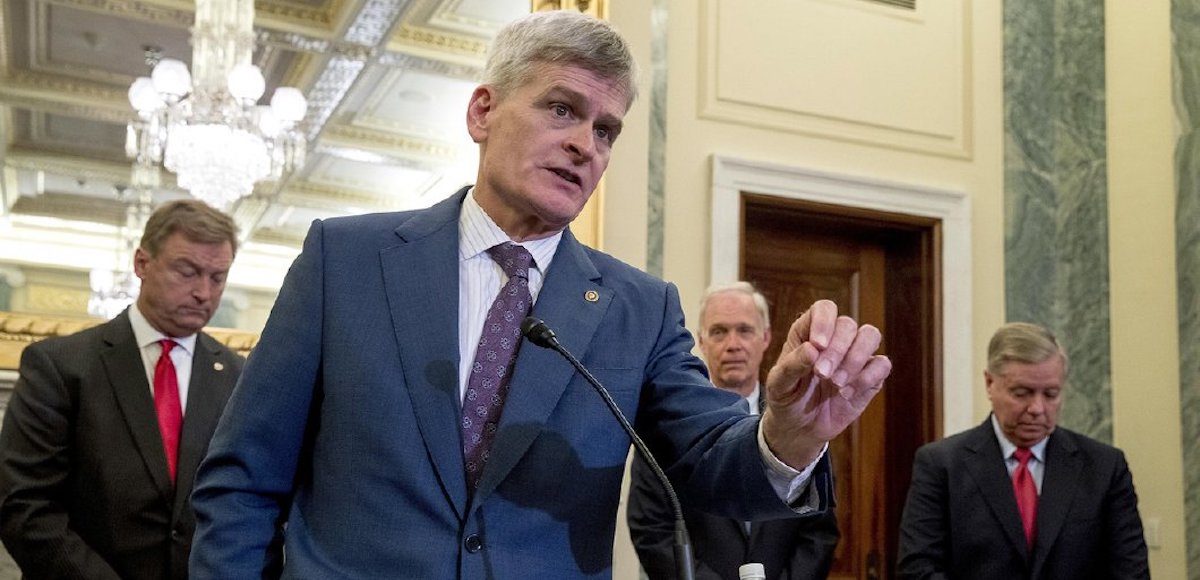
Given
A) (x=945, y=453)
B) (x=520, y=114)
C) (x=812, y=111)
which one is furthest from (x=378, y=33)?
(x=520, y=114)

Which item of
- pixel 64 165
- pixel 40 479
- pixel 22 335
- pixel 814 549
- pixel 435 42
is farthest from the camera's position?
pixel 64 165

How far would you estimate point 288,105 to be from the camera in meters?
7.91

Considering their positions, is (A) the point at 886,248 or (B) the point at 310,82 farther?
(B) the point at 310,82

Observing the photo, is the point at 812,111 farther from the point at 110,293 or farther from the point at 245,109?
the point at 110,293

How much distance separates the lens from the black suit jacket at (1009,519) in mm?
3518

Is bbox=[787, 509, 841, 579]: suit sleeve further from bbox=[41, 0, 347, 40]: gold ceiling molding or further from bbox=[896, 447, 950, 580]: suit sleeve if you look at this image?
bbox=[41, 0, 347, 40]: gold ceiling molding

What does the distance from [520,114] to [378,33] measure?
7730 mm

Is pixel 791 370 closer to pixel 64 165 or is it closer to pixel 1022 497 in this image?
pixel 1022 497

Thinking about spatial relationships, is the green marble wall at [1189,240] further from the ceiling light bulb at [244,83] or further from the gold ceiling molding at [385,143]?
the gold ceiling molding at [385,143]

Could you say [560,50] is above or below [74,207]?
below

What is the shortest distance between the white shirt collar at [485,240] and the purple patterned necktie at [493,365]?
2 centimetres

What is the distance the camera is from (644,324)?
167cm

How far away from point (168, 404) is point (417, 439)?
5.37 feet

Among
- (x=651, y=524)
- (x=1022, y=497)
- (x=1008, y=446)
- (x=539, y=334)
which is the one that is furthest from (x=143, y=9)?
(x=539, y=334)
